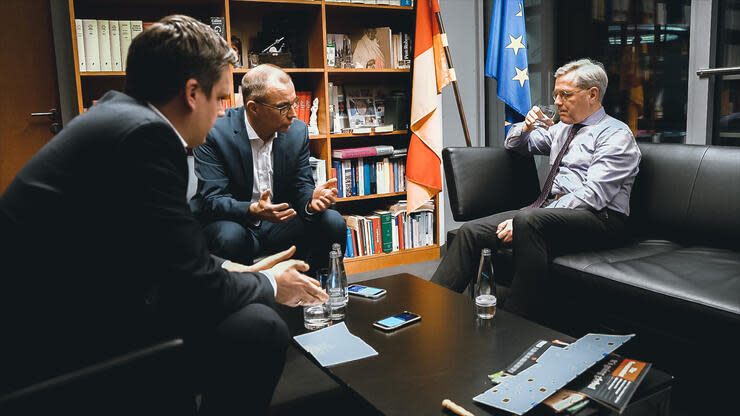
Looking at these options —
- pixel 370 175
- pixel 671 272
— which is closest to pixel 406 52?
pixel 370 175

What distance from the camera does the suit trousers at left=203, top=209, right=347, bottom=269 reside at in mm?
2414

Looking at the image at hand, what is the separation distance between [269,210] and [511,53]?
1979 mm

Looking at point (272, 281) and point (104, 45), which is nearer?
point (272, 281)

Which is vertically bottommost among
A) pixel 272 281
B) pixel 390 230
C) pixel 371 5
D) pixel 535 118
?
pixel 390 230

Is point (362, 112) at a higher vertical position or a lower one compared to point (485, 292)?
higher

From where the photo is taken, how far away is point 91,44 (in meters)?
2.96

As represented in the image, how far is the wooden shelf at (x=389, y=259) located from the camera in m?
3.61

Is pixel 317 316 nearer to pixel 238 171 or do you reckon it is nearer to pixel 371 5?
pixel 238 171

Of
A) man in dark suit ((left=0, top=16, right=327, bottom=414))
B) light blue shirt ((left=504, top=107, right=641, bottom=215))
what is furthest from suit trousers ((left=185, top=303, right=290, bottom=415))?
light blue shirt ((left=504, top=107, right=641, bottom=215))

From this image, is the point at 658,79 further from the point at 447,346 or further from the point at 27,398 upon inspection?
the point at 27,398

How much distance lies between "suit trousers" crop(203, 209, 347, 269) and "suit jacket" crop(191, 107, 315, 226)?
0.17 feet

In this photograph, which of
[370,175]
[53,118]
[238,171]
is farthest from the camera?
[370,175]

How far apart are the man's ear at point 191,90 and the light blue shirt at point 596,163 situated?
1.81 meters

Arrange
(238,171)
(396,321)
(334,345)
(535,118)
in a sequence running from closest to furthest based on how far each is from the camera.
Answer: (334,345) < (396,321) < (238,171) < (535,118)
